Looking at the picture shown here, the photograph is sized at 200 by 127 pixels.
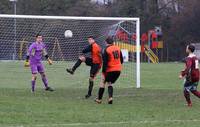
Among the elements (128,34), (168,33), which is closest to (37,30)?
Result: (128,34)

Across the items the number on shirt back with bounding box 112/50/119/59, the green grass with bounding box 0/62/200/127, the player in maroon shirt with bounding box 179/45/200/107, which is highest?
the number on shirt back with bounding box 112/50/119/59

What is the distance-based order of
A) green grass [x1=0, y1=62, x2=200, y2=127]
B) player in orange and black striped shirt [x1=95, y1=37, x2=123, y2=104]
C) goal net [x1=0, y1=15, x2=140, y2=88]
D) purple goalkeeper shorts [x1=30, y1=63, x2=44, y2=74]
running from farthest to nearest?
goal net [x1=0, y1=15, x2=140, y2=88], purple goalkeeper shorts [x1=30, y1=63, x2=44, y2=74], player in orange and black striped shirt [x1=95, y1=37, x2=123, y2=104], green grass [x1=0, y1=62, x2=200, y2=127]

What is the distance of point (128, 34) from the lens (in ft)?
93.6

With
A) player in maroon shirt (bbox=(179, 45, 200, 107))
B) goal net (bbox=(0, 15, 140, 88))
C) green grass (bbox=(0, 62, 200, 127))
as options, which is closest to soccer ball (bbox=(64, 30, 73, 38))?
goal net (bbox=(0, 15, 140, 88))

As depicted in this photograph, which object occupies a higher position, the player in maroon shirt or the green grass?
the player in maroon shirt

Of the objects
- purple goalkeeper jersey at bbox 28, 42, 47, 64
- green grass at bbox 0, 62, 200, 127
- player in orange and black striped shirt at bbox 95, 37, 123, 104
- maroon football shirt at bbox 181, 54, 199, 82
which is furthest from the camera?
purple goalkeeper jersey at bbox 28, 42, 47, 64

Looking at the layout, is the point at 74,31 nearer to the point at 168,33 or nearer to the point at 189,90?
the point at 189,90

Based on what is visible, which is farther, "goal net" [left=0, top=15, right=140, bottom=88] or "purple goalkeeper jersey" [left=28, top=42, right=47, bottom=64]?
"goal net" [left=0, top=15, right=140, bottom=88]

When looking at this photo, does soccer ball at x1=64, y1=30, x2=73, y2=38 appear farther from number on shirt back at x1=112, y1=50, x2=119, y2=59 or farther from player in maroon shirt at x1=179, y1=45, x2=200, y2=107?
player in maroon shirt at x1=179, y1=45, x2=200, y2=107

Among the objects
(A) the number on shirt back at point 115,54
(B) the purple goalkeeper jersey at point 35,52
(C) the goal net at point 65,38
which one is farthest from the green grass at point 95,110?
(C) the goal net at point 65,38

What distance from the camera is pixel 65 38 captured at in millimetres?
31484

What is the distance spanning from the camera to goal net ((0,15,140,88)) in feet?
89.2

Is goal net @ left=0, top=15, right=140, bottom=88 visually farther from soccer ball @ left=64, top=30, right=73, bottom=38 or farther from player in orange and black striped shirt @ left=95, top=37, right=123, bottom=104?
player in orange and black striped shirt @ left=95, top=37, right=123, bottom=104

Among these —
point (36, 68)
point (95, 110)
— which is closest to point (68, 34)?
point (36, 68)
